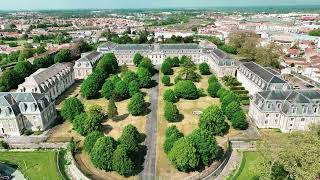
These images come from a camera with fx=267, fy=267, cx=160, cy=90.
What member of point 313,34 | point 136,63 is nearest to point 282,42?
point 313,34

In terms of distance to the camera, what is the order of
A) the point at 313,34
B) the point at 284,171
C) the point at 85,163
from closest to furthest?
the point at 284,171
the point at 85,163
the point at 313,34

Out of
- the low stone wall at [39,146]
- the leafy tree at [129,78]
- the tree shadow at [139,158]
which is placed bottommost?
the tree shadow at [139,158]

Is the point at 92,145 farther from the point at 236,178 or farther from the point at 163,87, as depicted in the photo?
the point at 163,87

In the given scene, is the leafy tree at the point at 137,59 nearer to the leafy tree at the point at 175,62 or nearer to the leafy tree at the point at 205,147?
the leafy tree at the point at 175,62

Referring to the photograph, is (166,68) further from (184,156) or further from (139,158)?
(184,156)

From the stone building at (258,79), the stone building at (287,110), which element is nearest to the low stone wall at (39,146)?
the stone building at (287,110)

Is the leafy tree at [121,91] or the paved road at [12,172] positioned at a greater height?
the leafy tree at [121,91]

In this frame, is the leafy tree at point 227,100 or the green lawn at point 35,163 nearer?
the green lawn at point 35,163

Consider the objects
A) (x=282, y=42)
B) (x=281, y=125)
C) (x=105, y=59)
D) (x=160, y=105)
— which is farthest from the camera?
(x=282, y=42)
